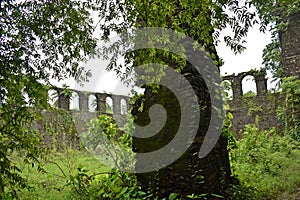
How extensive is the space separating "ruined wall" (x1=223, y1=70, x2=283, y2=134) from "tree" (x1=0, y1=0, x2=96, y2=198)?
12459 millimetres

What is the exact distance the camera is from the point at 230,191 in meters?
4.73

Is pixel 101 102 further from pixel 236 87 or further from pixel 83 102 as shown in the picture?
pixel 236 87

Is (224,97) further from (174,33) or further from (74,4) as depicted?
(74,4)

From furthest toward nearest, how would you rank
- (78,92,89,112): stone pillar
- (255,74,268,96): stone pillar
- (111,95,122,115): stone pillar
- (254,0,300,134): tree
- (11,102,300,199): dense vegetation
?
1. (111,95,122,115): stone pillar
2. (78,92,89,112): stone pillar
3. (255,74,268,96): stone pillar
4. (254,0,300,134): tree
5. (11,102,300,199): dense vegetation

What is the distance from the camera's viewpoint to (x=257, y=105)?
1546 centimetres

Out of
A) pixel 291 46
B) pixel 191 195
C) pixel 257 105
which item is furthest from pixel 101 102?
pixel 191 195

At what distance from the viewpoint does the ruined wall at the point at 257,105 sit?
48.4ft

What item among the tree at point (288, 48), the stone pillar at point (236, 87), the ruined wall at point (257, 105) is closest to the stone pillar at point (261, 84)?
the ruined wall at point (257, 105)

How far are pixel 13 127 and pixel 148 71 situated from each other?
4.09 ft

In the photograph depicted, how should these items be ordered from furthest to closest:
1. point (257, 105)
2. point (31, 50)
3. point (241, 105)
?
point (241, 105) → point (257, 105) → point (31, 50)

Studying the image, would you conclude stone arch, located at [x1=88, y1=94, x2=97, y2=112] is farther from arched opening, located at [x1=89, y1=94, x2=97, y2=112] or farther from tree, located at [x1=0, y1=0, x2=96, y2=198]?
tree, located at [x1=0, y1=0, x2=96, y2=198]

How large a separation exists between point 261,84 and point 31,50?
1371 cm

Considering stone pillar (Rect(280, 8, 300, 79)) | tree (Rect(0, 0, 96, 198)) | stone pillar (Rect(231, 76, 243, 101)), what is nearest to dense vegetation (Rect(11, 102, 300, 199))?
tree (Rect(0, 0, 96, 198))

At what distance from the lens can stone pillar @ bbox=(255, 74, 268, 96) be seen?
607 inches
